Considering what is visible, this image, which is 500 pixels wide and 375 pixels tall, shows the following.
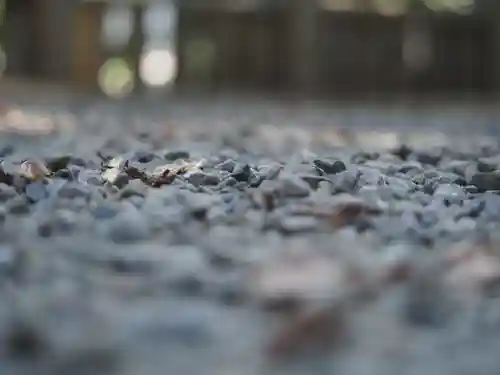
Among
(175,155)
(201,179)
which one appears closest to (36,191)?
(201,179)

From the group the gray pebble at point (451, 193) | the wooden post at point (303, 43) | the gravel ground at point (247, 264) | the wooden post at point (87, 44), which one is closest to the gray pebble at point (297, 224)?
the gravel ground at point (247, 264)

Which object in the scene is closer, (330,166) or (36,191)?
(36,191)

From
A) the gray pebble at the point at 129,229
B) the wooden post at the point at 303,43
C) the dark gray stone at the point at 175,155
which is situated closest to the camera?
the gray pebble at the point at 129,229

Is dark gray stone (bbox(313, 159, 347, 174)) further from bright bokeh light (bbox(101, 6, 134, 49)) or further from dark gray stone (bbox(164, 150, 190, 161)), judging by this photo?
bright bokeh light (bbox(101, 6, 134, 49))

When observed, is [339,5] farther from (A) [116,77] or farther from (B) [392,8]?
(A) [116,77]

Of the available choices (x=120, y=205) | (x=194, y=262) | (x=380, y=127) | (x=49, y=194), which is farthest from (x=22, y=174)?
(x=380, y=127)

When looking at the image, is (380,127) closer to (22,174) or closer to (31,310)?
(22,174)

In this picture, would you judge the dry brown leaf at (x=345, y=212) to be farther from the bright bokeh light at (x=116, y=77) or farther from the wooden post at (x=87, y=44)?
the wooden post at (x=87, y=44)
